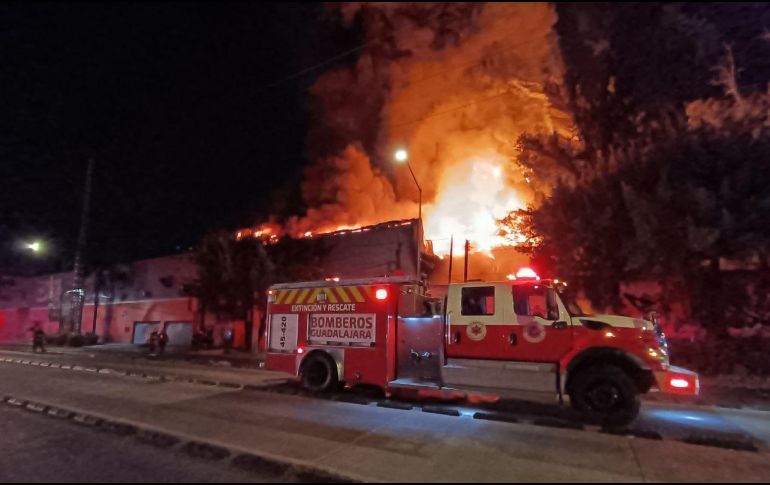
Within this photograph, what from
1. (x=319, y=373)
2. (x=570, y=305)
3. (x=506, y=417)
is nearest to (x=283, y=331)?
(x=319, y=373)

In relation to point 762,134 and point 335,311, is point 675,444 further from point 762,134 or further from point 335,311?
point 762,134

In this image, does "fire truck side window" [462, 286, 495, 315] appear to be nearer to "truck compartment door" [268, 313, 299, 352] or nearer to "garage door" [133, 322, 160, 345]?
"truck compartment door" [268, 313, 299, 352]

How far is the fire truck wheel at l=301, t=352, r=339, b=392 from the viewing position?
33.0ft

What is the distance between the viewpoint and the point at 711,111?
15414mm

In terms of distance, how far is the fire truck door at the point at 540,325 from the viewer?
26.6 feet

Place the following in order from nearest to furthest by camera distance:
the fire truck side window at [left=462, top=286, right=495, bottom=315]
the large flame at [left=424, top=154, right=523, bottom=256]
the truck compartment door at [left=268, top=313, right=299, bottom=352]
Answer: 1. the fire truck side window at [left=462, top=286, right=495, bottom=315]
2. the truck compartment door at [left=268, top=313, right=299, bottom=352]
3. the large flame at [left=424, top=154, right=523, bottom=256]

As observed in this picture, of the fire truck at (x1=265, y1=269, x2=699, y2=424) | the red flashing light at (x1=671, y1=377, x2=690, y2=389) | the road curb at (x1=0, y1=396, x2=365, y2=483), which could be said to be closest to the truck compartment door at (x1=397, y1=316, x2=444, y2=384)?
the fire truck at (x1=265, y1=269, x2=699, y2=424)

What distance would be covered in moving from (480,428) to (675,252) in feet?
32.5

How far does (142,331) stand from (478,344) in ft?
99.7

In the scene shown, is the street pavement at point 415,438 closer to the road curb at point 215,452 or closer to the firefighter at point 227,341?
the road curb at point 215,452

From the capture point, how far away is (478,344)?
28.3ft

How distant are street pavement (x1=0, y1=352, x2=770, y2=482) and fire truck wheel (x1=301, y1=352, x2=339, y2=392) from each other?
0.60 meters

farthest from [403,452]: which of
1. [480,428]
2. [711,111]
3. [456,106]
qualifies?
[456,106]

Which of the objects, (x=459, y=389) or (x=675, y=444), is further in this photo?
(x=459, y=389)
